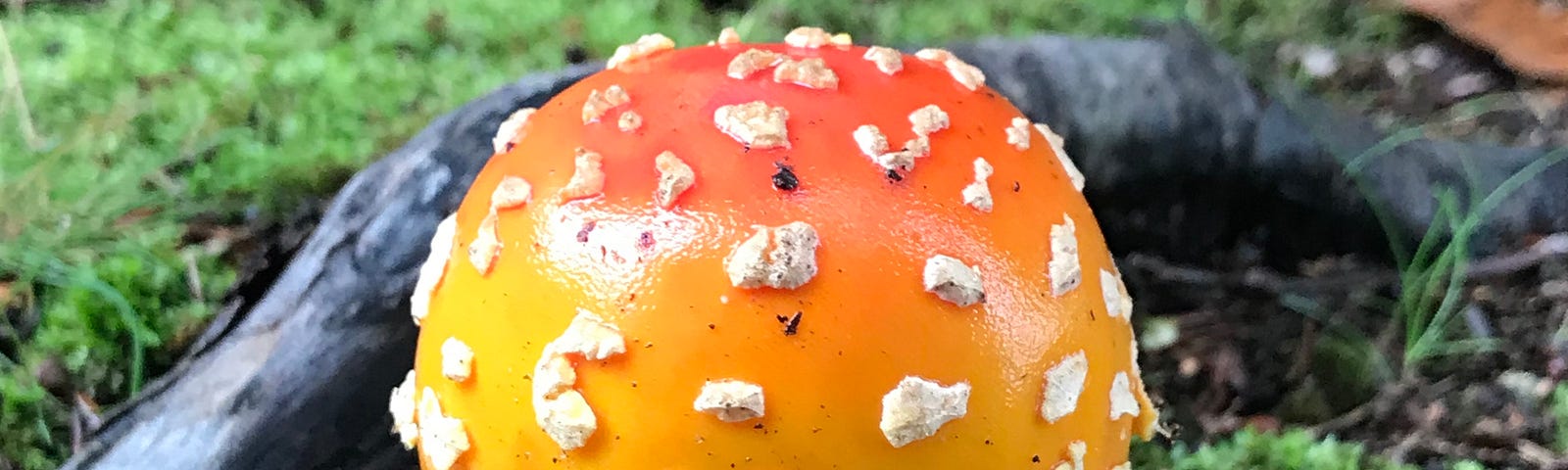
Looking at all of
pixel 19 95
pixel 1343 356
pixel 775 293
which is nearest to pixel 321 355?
pixel 775 293

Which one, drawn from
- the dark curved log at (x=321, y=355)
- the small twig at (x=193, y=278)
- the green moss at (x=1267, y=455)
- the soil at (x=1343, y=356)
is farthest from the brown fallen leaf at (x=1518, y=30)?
the small twig at (x=193, y=278)

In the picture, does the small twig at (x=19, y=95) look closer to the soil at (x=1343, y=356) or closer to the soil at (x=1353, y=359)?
the soil at (x=1343, y=356)

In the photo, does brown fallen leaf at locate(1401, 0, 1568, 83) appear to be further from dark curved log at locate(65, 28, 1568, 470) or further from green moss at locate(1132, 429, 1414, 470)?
green moss at locate(1132, 429, 1414, 470)

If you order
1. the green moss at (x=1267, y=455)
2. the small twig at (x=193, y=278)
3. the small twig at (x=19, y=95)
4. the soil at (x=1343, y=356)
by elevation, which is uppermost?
the small twig at (x=19, y=95)

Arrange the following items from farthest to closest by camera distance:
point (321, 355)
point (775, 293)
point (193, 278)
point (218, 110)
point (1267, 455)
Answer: point (218, 110)
point (193, 278)
point (1267, 455)
point (321, 355)
point (775, 293)

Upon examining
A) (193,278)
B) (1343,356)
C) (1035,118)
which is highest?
(1035,118)

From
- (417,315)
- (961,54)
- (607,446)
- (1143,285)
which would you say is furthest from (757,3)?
(607,446)

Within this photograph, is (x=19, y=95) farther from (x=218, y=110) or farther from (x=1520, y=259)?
(x=1520, y=259)
